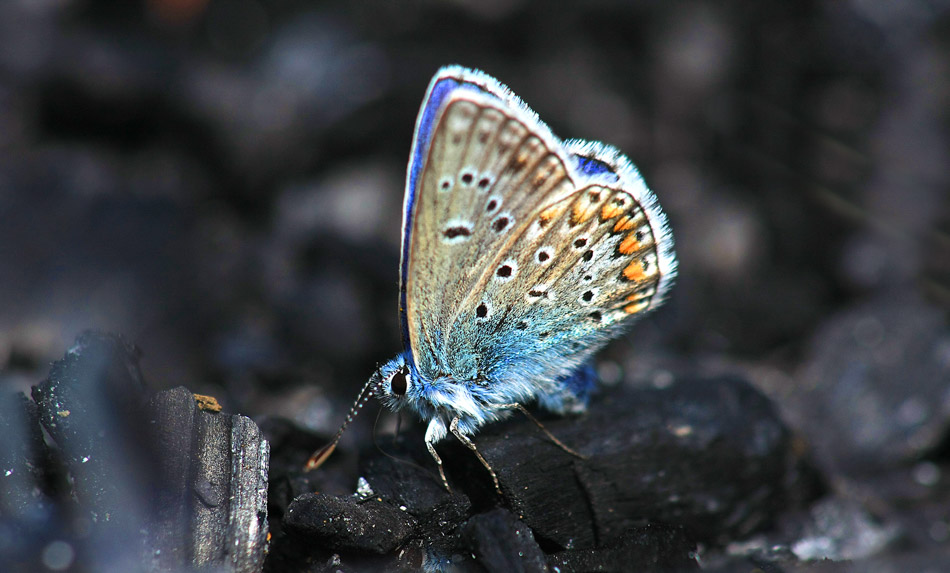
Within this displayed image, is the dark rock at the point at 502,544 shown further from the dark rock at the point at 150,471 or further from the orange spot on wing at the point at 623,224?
the orange spot on wing at the point at 623,224

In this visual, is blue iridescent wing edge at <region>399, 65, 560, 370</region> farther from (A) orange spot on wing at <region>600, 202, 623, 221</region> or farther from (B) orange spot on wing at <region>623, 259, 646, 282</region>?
(B) orange spot on wing at <region>623, 259, 646, 282</region>

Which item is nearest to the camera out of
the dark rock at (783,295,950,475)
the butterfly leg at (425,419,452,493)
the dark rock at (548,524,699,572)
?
the dark rock at (548,524,699,572)

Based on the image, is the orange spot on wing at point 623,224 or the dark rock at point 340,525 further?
the orange spot on wing at point 623,224

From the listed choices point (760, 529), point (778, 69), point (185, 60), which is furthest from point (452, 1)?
point (760, 529)

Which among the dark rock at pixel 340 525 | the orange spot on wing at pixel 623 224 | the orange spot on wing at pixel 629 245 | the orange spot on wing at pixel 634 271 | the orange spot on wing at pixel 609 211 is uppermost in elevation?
the orange spot on wing at pixel 609 211

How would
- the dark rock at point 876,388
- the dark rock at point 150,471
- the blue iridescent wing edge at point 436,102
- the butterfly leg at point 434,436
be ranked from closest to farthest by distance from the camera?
the dark rock at point 150,471
the blue iridescent wing edge at point 436,102
the butterfly leg at point 434,436
the dark rock at point 876,388

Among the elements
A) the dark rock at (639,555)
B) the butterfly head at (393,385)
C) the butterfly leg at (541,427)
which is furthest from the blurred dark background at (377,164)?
the dark rock at (639,555)

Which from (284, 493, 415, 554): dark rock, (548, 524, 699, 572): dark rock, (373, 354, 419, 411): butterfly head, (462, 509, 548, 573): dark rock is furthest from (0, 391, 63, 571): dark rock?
(548, 524, 699, 572): dark rock
